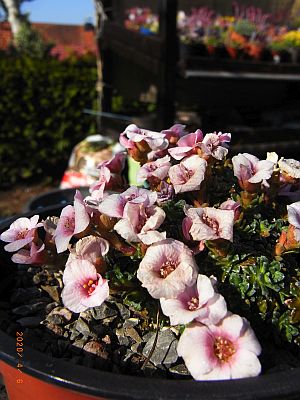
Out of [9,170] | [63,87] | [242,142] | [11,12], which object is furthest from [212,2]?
[11,12]

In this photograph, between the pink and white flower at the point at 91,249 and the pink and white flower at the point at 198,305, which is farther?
the pink and white flower at the point at 91,249

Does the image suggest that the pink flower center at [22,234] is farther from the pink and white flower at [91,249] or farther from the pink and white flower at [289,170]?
the pink and white flower at [289,170]

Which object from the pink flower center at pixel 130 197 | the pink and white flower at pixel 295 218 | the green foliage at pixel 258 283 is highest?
the pink flower center at pixel 130 197

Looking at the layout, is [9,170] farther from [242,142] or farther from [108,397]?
[108,397]

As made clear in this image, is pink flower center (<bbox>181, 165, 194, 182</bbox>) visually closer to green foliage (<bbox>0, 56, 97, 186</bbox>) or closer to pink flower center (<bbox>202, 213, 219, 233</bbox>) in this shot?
pink flower center (<bbox>202, 213, 219, 233</bbox>)

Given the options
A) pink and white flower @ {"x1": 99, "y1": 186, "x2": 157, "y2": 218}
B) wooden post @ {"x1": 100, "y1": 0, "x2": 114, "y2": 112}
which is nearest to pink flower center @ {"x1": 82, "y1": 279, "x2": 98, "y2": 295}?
pink and white flower @ {"x1": 99, "y1": 186, "x2": 157, "y2": 218}

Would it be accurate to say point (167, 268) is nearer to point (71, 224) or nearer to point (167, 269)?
point (167, 269)

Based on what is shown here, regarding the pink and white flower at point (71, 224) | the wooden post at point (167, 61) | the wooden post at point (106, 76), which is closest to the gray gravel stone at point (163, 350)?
the pink and white flower at point (71, 224)
